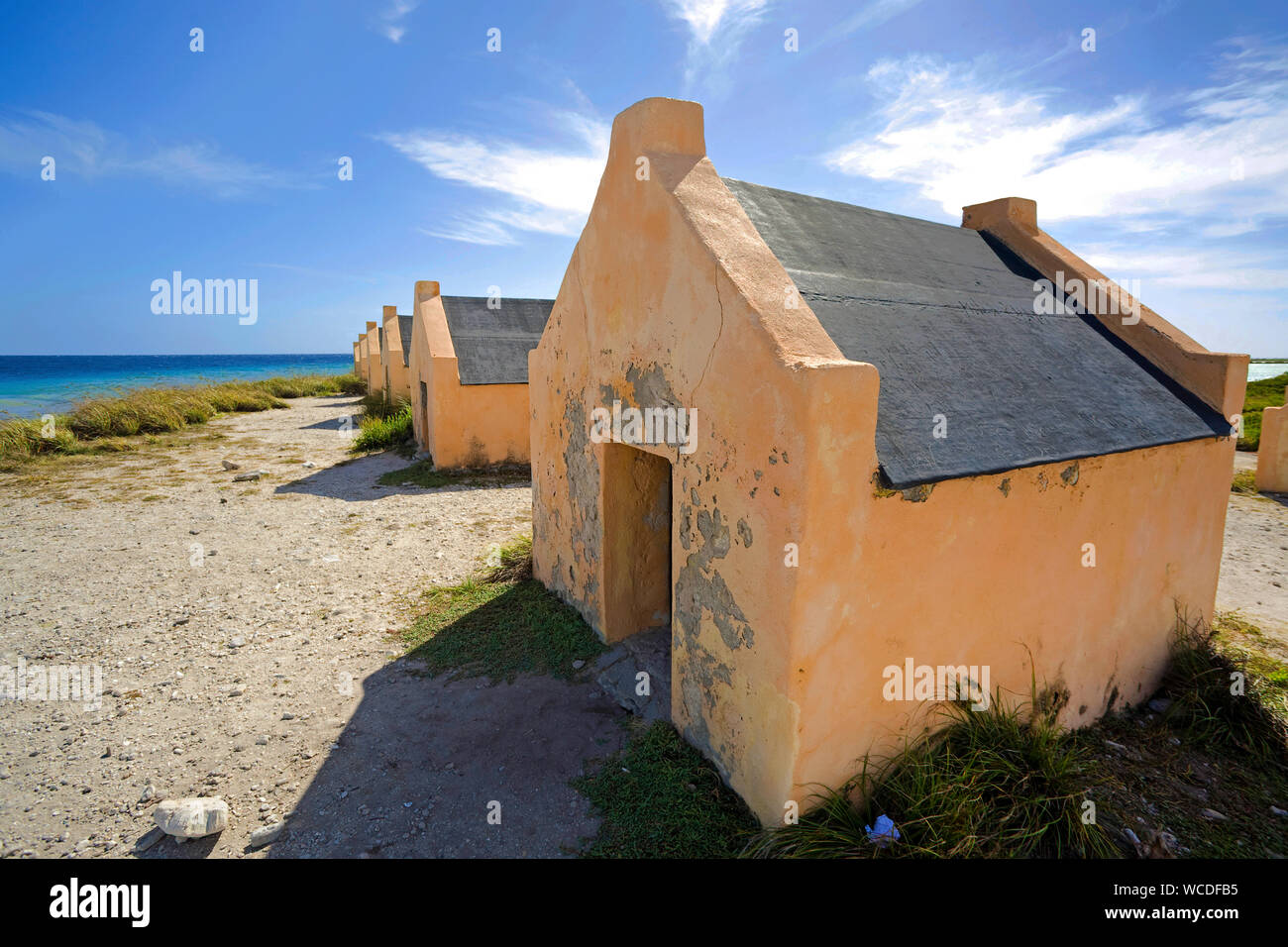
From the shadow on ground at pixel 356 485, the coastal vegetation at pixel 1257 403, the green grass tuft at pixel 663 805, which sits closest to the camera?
the green grass tuft at pixel 663 805

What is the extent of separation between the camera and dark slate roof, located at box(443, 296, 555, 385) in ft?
44.6

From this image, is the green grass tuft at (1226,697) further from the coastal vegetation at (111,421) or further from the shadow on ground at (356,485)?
the coastal vegetation at (111,421)

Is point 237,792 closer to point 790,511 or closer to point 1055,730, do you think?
point 790,511

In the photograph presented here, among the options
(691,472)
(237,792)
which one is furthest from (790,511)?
(237,792)

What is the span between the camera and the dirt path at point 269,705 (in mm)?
3688

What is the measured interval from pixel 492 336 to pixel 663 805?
12.8m

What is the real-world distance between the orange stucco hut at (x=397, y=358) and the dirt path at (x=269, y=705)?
11.3 m

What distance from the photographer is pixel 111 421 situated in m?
17.3

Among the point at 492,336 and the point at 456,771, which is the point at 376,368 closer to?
the point at 492,336

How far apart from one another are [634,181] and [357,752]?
4.57 meters

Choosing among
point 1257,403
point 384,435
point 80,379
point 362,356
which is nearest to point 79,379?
point 80,379

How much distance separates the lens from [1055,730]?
411cm

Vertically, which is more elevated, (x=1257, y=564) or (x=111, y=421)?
(x=111, y=421)

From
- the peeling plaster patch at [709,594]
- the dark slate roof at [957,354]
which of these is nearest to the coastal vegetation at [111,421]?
the peeling plaster patch at [709,594]
